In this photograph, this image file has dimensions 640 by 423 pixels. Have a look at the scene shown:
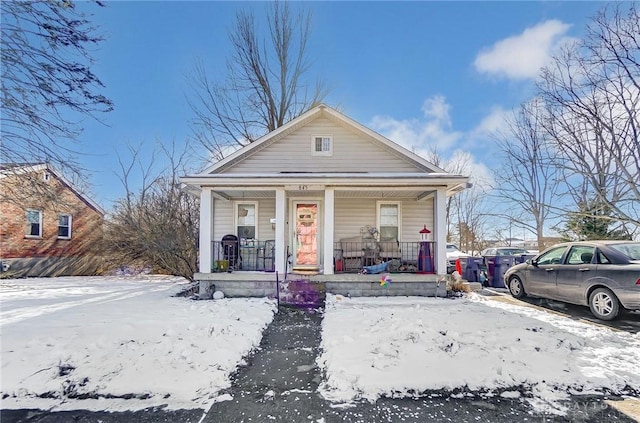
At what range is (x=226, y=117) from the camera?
→ 1627 cm

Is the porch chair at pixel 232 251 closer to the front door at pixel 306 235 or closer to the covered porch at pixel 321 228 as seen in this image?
the covered porch at pixel 321 228

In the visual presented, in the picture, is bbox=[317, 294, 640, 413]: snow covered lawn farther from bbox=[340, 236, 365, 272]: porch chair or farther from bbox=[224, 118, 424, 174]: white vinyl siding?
bbox=[224, 118, 424, 174]: white vinyl siding

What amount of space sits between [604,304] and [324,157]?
25.4 feet

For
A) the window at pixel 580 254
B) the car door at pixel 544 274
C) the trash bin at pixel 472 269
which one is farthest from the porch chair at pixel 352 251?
the window at pixel 580 254

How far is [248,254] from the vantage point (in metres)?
10.3

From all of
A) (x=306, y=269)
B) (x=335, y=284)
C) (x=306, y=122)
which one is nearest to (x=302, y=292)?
(x=335, y=284)

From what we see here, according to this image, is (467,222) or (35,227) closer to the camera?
(35,227)

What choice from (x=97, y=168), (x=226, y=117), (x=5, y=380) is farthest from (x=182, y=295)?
(x=226, y=117)

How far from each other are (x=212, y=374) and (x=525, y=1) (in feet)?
37.7

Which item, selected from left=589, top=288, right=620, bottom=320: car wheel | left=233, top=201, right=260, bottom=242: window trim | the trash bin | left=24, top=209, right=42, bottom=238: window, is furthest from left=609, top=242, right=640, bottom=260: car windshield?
left=24, top=209, right=42, bottom=238: window

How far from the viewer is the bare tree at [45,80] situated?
4.20 meters

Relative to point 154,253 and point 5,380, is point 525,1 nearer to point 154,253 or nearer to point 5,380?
point 5,380

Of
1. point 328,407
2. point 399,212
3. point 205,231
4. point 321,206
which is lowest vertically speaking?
point 328,407

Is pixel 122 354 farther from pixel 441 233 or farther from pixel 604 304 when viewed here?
pixel 604 304
